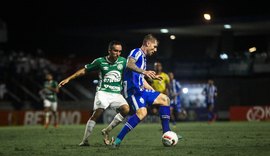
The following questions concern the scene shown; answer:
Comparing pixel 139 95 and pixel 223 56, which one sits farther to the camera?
pixel 223 56

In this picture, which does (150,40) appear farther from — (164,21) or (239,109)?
(164,21)

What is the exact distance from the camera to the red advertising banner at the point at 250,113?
1496 inches

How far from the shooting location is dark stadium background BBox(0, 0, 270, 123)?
1726 inches

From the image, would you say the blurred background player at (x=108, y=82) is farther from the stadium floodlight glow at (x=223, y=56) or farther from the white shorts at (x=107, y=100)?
the stadium floodlight glow at (x=223, y=56)

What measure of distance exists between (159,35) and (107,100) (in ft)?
126

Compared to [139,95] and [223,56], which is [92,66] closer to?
[139,95]

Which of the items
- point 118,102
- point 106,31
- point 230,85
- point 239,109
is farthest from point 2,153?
point 106,31


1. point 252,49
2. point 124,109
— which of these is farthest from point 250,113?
point 124,109

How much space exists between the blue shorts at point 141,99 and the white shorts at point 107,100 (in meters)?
0.94

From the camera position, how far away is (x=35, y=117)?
36156 millimetres

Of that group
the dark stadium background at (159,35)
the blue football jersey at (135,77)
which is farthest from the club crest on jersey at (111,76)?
the dark stadium background at (159,35)

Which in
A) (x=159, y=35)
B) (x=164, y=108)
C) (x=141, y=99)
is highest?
(x=159, y=35)

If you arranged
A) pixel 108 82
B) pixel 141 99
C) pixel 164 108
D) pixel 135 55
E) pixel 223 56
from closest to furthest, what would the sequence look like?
pixel 135 55, pixel 141 99, pixel 164 108, pixel 108 82, pixel 223 56

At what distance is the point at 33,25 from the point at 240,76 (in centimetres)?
1655
